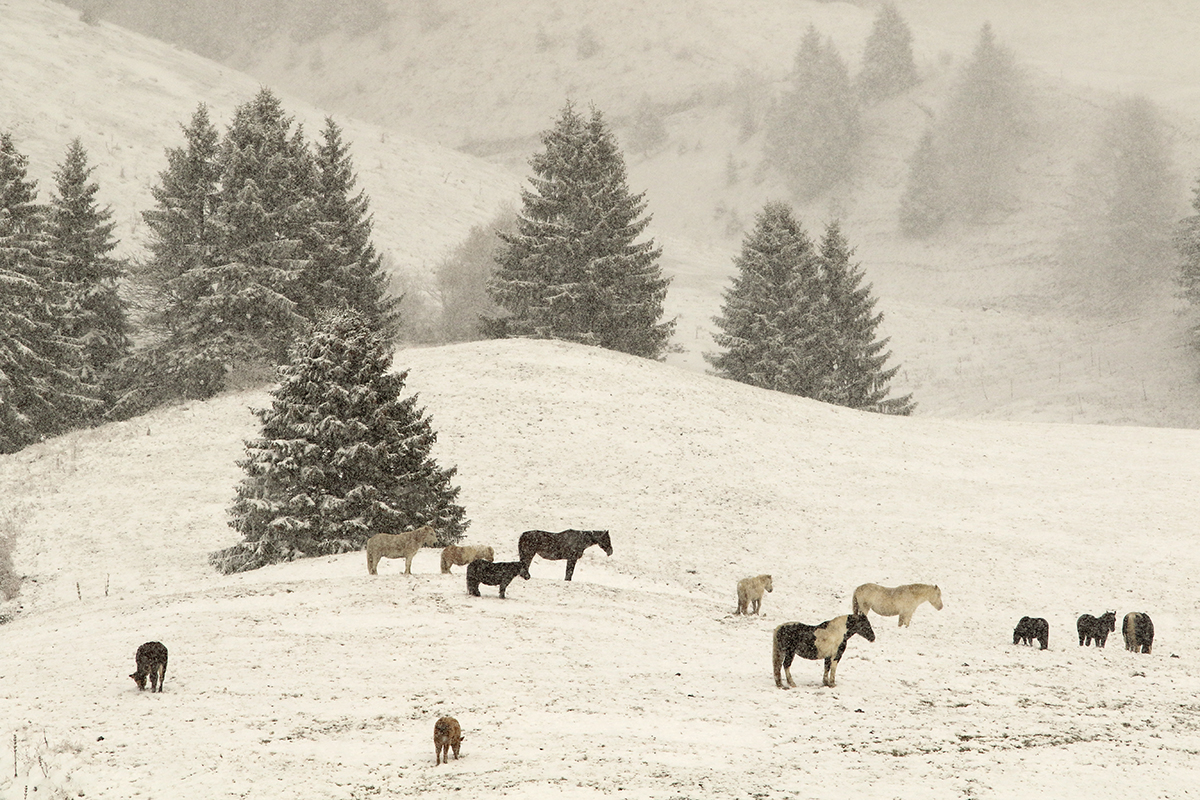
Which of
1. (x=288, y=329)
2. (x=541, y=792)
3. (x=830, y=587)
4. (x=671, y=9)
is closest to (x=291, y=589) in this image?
(x=541, y=792)

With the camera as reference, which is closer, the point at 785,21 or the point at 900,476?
the point at 900,476

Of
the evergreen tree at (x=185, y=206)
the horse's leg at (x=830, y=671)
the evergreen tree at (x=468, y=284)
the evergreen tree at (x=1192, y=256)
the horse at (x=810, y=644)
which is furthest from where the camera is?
the evergreen tree at (x=1192, y=256)

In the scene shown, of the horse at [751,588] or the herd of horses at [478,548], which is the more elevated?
the herd of horses at [478,548]

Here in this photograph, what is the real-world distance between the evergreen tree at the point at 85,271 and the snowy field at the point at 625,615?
33.7ft

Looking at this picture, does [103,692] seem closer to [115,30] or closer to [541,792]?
[541,792]

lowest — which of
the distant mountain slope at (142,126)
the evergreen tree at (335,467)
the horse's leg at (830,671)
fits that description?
the horse's leg at (830,671)

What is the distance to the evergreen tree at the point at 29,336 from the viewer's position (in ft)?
127

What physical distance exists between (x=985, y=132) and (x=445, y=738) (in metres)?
137

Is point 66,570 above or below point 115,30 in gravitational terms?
below

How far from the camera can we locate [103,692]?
12.6 metres

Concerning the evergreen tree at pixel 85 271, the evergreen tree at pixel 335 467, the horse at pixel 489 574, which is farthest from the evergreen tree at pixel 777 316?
the horse at pixel 489 574

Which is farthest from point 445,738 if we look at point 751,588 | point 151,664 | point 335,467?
point 335,467

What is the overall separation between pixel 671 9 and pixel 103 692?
197 meters

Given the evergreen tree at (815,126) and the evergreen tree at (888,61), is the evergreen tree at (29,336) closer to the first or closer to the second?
the evergreen tree at (815,126)
